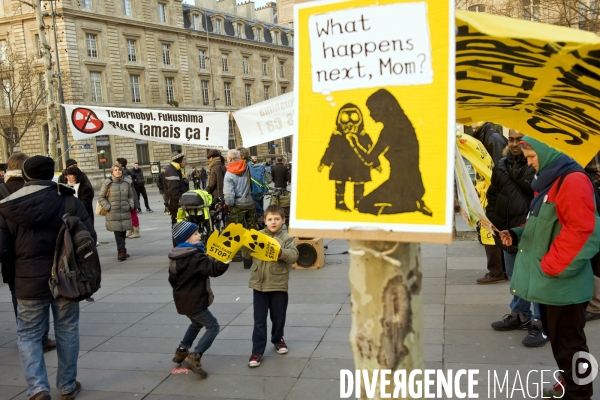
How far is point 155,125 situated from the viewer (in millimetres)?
7918

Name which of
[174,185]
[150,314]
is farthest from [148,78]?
[150,314]

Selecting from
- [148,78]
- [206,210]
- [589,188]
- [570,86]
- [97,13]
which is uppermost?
[97,13]

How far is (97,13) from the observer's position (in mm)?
43844

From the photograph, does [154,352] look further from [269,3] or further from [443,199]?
[269,3]

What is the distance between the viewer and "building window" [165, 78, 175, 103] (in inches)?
2031

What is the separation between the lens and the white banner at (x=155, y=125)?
7.77m

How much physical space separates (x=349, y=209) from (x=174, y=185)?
28.6ft

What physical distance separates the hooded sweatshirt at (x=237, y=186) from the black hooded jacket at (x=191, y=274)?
14.4 feet

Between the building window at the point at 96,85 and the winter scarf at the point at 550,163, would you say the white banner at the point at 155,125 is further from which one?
the building window at the point at 96,85

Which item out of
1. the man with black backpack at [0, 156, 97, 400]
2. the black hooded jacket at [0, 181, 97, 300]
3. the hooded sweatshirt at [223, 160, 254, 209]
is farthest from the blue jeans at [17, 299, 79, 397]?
the hooded sweatshirt at [223, 160, 254, 209]

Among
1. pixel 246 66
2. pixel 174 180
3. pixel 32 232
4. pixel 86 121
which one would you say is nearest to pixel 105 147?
pixel 246 66

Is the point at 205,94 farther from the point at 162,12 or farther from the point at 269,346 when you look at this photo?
the point at 269,346

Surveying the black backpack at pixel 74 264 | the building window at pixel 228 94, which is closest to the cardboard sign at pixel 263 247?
the black backpack at pixel 74 264

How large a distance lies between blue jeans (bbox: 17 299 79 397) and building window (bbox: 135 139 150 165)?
46.1m
